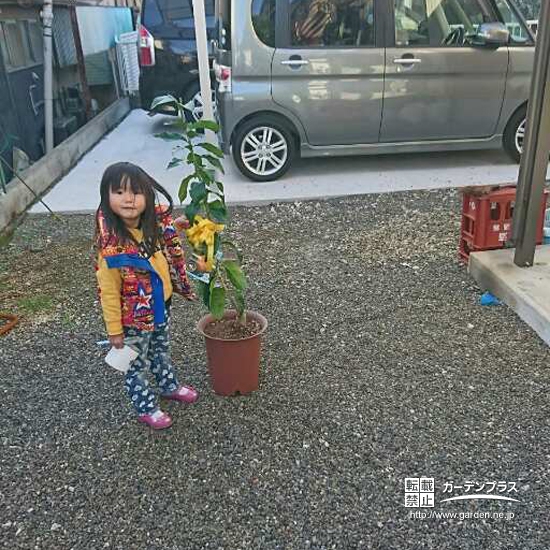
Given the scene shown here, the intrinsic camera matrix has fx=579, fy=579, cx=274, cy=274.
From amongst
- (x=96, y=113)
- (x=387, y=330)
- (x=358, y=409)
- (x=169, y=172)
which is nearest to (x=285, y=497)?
(x=358, y=409)

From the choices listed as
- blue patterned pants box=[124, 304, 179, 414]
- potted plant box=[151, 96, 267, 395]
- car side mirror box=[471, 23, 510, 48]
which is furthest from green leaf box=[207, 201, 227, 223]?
car side mirror box=[471, 23, 510, 48]

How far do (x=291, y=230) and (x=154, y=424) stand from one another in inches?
97.8

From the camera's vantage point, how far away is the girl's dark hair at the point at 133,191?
6.72 ft

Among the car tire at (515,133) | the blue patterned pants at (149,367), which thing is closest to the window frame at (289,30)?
the car tire at (515,133)

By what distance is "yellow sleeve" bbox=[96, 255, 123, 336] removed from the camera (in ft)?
7.00

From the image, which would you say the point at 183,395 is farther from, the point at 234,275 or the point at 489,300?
the point at 489,300

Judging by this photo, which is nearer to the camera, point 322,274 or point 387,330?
point 387,330

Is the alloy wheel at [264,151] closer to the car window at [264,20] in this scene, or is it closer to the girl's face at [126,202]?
the car window at [264,20]

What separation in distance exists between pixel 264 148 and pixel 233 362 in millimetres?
3406

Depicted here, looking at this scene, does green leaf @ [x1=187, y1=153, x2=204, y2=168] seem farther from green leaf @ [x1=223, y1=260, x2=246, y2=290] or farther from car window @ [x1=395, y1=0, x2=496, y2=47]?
car window @ [x1=395, y1=0, x2=496, y2=47]

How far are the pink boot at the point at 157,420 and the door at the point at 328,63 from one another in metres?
3.70

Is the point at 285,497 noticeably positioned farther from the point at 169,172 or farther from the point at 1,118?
the point at 1,118

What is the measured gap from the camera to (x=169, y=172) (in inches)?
244

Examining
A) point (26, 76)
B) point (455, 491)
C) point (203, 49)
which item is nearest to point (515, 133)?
point (203, 49)
